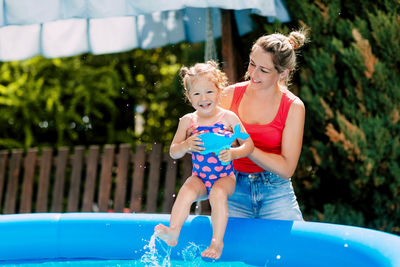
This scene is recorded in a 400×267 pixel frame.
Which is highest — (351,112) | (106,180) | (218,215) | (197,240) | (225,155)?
(351,112)

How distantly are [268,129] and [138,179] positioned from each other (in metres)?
2.62

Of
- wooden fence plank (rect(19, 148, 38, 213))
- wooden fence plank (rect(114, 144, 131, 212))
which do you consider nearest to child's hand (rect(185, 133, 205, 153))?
wooden fence plank (rect(114, 144, 131, 212))

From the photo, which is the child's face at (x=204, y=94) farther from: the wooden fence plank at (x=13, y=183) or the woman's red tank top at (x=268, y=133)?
the wooden fence plank at (x=13, y=183)

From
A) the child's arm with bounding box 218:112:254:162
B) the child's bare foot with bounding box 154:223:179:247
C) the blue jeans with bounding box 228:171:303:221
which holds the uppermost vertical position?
the child's arm with bounding box 218:112:254:162

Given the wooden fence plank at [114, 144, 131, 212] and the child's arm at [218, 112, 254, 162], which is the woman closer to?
the child's arm at [218, 112, 254, 162]

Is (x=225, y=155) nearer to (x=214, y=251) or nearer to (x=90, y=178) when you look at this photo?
(x=214, y=251)

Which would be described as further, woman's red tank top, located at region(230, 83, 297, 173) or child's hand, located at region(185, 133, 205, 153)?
woman's red tank top, located at region(230, 83, 297, 173)

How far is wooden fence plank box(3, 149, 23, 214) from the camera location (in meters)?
5.94

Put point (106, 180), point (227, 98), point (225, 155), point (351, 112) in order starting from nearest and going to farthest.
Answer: point (225, 155), point (227, 98), point (351, 112), point (106, 180)

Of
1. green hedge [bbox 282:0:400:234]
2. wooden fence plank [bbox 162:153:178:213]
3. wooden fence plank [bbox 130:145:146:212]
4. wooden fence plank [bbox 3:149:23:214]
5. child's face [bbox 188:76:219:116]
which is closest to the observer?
child's face [bbox 188:76:219:116]

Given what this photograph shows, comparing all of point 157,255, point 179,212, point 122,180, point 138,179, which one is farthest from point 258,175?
point 122,180

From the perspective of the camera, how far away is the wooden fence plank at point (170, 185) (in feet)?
17.8

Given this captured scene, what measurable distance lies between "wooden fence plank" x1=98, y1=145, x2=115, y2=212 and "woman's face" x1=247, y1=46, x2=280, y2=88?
9.29 ft

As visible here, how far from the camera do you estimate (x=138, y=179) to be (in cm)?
556
